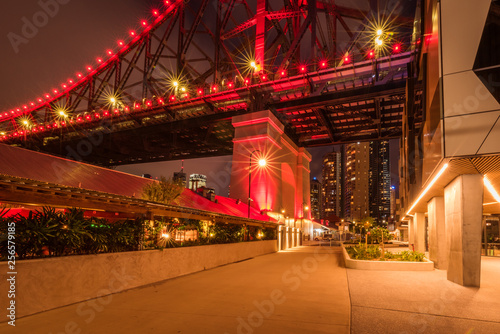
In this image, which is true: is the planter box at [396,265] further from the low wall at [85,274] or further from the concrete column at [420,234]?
the concrete column at [420,234]

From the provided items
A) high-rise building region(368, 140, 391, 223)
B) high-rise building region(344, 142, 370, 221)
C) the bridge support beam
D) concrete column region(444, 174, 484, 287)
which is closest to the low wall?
concrete column region(444, 174, 484, 287)

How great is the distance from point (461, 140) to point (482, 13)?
367 cm

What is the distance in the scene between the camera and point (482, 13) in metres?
8.80

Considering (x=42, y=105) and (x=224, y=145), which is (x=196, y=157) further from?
(x=42, y=105)

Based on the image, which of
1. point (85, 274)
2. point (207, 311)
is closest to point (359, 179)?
point (207, 311)

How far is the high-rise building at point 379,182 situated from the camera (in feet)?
566

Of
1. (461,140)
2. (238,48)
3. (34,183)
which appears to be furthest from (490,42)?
(238,48)

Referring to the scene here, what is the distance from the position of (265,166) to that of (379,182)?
162m

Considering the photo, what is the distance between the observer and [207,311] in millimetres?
6965

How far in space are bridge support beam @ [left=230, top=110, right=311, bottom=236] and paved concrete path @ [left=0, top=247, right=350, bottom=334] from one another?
83.8 ft

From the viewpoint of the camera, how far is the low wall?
21.3 feet

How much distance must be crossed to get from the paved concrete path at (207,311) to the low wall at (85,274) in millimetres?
307

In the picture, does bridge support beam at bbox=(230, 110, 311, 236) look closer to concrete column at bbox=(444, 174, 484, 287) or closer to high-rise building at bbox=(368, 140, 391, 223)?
concrete column at bbox=(444, 174, 484, 287)

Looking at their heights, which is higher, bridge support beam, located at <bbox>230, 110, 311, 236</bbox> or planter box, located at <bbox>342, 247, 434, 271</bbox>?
bridge support beam, located at <bbox>230, 110, 311, 236</bbox>
